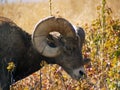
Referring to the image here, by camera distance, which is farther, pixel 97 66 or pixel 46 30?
pixel 46 30

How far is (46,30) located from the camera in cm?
1549

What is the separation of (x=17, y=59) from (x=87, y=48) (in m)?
2.18

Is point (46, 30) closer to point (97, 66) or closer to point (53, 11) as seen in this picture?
point (97, 66)

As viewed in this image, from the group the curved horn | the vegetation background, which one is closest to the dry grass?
the vegetation background

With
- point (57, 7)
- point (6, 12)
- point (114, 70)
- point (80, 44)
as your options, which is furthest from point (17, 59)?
point (6, 12)

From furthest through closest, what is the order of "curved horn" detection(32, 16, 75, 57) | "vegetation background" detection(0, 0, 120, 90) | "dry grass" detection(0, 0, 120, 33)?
"dry grass" detection(0, 0, 120, 33) < "curved horn" detection(32, 16, 75, 57) < "vegetation background" detection(0, 0, 120, 90)

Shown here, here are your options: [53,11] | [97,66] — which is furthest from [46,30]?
[53,11]

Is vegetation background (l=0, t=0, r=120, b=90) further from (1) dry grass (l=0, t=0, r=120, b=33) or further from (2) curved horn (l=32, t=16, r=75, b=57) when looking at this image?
(1) dry grass (l=0, t=0, r=120, b=33)

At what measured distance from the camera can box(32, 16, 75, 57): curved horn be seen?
15391mm

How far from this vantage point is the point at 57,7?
3284 cm

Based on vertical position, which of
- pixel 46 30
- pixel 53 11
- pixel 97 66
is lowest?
pixel 53 11

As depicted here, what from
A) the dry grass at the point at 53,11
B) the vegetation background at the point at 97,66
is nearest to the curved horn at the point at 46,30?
the vegetation background at the point at 97,66

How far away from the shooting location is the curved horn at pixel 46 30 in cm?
1539

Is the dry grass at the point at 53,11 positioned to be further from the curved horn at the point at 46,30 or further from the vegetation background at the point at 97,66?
the curved horn at the point at 46,30
